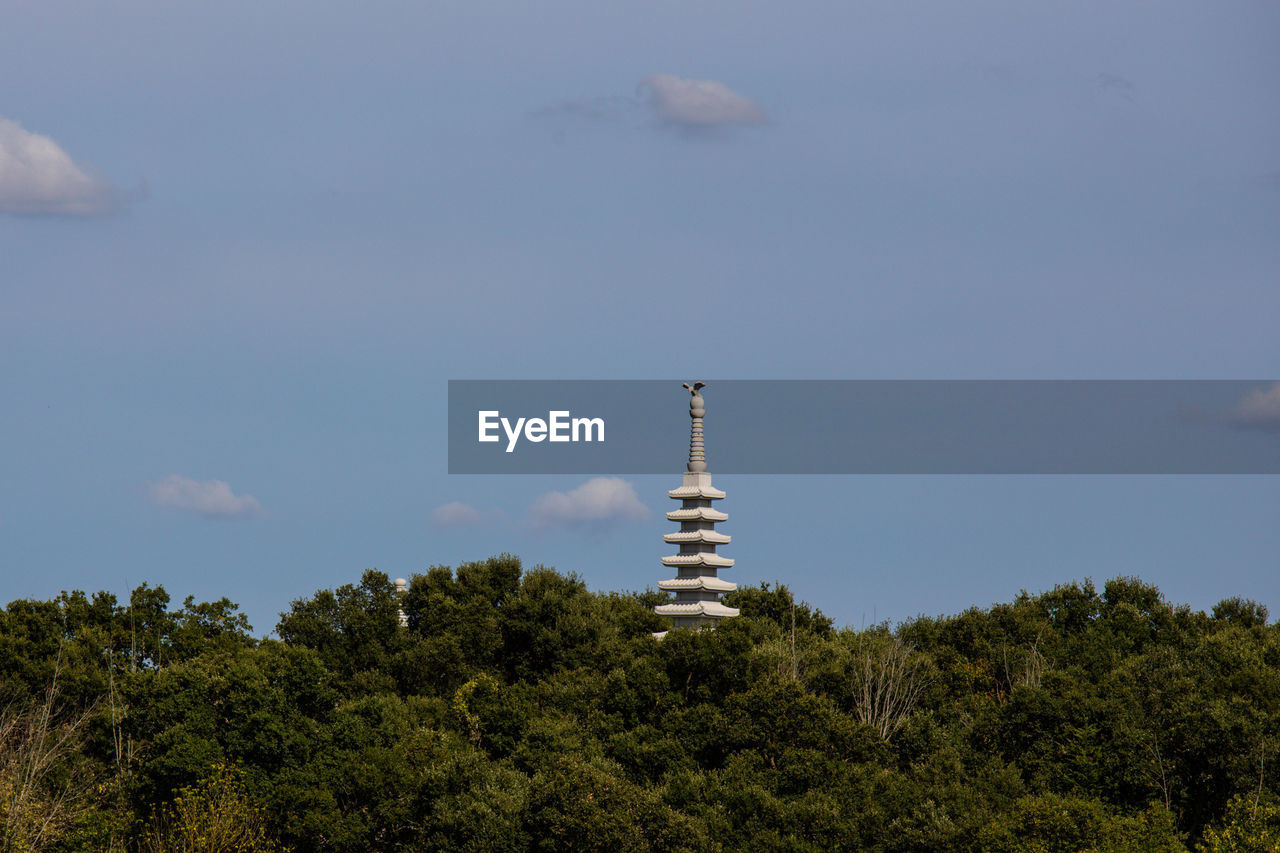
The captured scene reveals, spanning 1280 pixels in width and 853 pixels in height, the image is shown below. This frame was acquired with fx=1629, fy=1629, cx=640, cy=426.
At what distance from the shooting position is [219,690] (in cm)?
6194

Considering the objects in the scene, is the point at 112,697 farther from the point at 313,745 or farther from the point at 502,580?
the point at 502,580

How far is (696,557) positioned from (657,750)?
2114 centimetres

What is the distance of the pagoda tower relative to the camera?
83000 mm

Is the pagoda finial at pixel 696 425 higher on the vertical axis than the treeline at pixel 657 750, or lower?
higher

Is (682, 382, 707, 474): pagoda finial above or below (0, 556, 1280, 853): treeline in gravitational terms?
above

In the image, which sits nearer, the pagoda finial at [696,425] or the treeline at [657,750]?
→ the treeline at [657,750]

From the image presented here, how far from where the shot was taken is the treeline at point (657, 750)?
2199 inches

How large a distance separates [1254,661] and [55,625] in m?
56.4

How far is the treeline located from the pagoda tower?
3262 millimetres

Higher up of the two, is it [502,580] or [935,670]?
[502,580]

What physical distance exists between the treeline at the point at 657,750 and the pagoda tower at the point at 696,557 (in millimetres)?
3262

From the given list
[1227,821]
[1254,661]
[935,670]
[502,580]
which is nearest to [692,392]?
[502,580]

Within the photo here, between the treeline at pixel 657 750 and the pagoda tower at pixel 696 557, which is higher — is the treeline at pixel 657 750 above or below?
below

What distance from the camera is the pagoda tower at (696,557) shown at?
272ft
